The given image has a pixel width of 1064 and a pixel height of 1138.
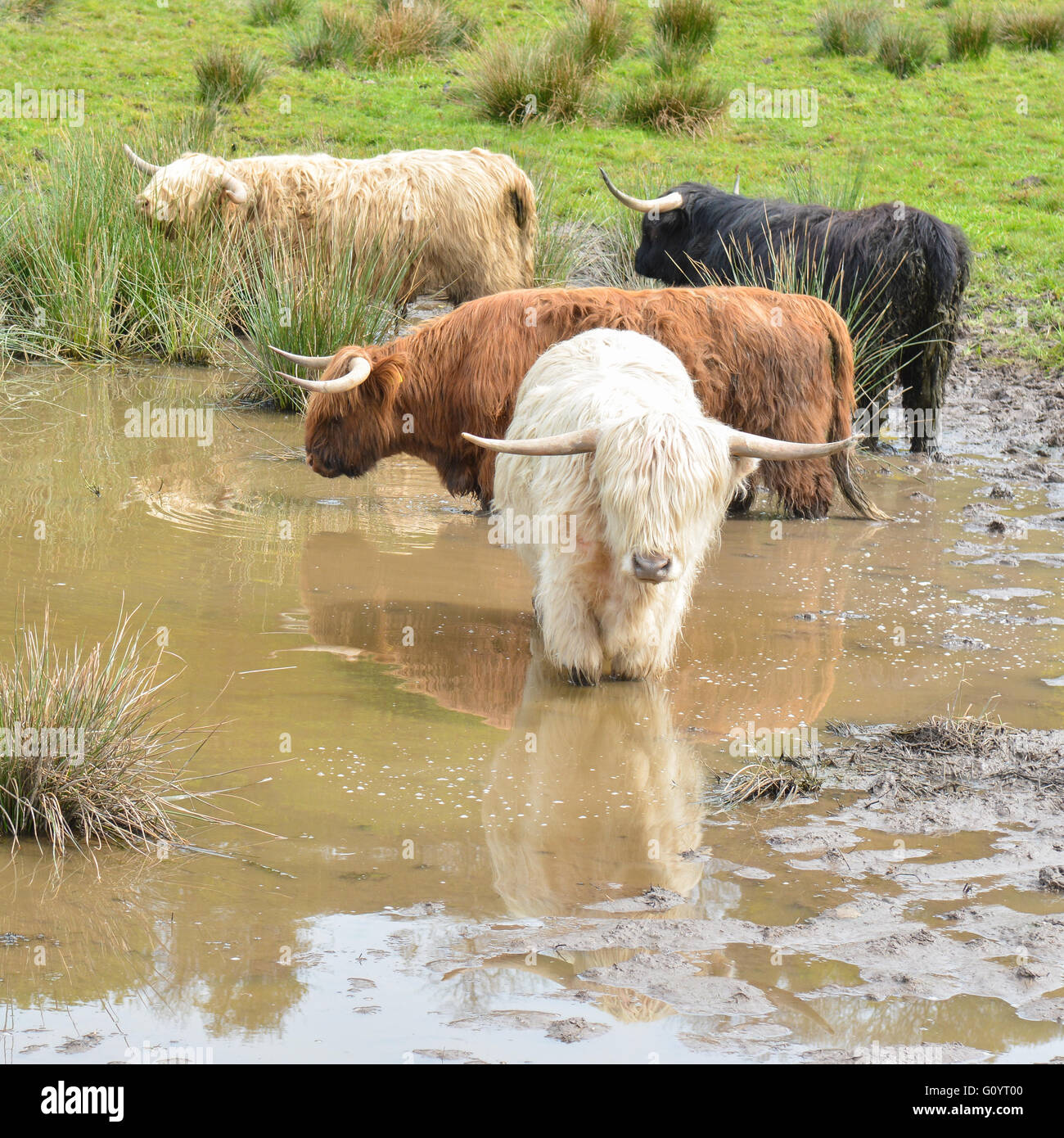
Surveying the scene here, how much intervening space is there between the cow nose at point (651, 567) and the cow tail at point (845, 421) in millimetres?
2353

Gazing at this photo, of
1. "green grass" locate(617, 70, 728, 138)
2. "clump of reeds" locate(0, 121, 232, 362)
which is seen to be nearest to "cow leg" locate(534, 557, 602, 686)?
"clump of reeds" locate(0, 121, 232, 362)

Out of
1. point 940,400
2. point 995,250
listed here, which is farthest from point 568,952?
point 995,250

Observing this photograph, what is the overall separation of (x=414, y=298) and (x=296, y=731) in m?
5.15

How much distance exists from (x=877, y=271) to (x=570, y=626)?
3.48m

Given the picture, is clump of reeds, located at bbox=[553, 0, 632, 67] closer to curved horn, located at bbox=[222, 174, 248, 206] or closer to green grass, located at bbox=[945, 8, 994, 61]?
green grass, located at bbox=[945, 8, 994, 61]

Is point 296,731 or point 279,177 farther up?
point 279,177

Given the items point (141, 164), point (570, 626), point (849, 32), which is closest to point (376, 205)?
point (141, 164)

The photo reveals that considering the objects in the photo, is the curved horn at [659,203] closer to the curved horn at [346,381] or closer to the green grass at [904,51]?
the curved horn at [346,381]

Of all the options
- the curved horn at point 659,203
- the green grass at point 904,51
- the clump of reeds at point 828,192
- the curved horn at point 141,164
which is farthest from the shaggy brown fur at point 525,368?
the green grass at point 904,51

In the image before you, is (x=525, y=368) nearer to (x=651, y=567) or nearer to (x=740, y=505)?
(x=740, y=505)

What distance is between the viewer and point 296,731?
3721 millimetres

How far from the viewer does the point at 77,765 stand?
120 inches
